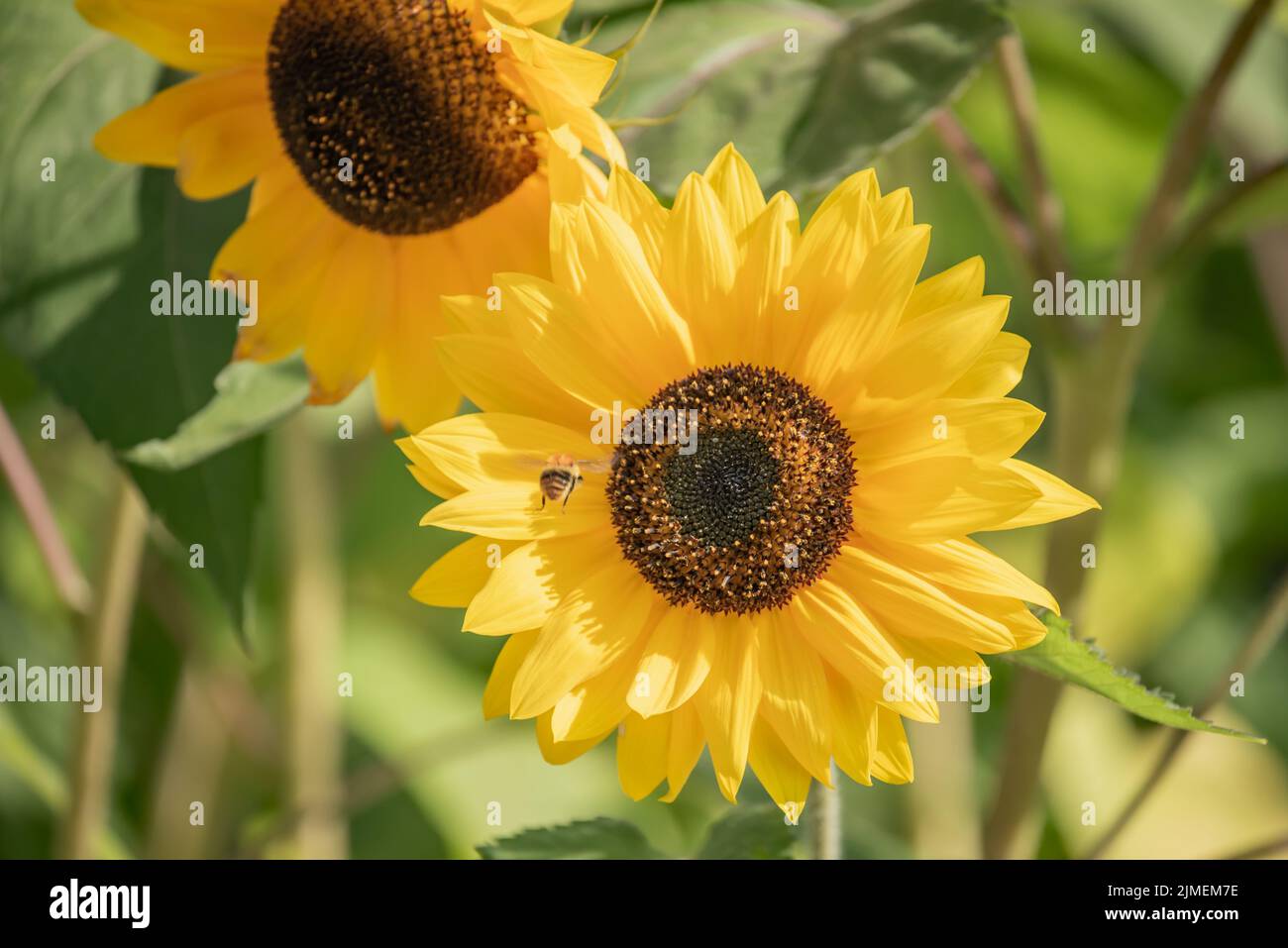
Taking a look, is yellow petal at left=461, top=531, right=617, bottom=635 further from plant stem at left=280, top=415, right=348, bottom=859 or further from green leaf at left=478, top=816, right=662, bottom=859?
plant stem at left=280, top=415, right=348, bottom=859

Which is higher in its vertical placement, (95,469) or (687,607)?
(95,469)

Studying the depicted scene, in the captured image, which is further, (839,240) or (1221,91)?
(1221,91)

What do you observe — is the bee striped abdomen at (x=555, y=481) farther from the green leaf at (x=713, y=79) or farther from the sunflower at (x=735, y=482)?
the green leaf at (x=713, y=79)

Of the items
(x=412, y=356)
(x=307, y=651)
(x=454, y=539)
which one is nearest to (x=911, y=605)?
(x=412, y=356)
